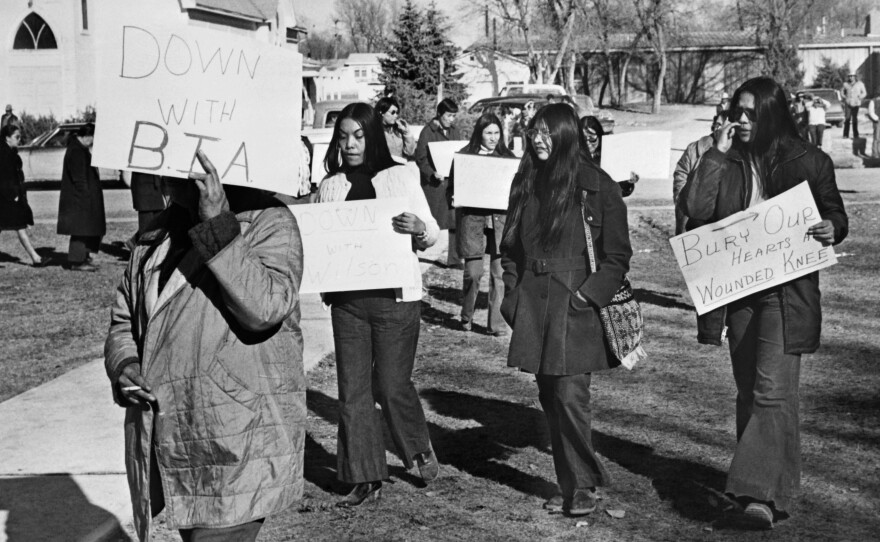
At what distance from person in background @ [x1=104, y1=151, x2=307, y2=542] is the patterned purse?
225 cm

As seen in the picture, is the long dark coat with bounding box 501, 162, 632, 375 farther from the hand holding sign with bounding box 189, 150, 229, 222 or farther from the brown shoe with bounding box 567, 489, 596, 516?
the hand holding sign with bounding box 189, 150, 229, 222

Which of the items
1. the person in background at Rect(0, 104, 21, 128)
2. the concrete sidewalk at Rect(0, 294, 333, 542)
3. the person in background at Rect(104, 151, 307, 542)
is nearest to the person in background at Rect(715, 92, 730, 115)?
the person in background at Rect(104, 151, 307, 542)

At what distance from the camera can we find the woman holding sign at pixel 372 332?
5793 mm

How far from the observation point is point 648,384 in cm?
841

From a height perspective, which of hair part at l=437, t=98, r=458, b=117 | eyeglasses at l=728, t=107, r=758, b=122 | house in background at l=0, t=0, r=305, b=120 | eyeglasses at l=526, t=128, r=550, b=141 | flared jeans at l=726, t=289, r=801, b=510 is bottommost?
flared jeans at l=726, t=289, r=801, b=510

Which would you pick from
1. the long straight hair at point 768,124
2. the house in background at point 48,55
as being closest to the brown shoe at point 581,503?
the long straight hair at point 768,124

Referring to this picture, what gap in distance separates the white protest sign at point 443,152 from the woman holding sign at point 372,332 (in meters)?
6.64

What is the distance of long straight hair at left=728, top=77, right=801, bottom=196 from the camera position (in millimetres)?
5211

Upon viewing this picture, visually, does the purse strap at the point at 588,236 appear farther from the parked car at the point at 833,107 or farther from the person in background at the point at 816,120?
the parked car at the point at 833,107

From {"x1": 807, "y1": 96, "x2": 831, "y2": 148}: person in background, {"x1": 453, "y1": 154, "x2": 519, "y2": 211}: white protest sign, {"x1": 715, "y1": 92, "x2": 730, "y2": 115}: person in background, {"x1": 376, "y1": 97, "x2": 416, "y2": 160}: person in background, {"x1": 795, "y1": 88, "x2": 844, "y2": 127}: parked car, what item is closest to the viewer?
{"x1": 715, "y1": 92, "x2": 730, "y2": 115}: person in background

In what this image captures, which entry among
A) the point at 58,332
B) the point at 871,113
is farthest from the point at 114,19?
the point at 871,113

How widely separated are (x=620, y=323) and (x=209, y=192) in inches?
104

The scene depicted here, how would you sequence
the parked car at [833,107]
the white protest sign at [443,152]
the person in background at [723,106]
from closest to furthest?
1. the person in background at [723,106]
2. the white protest sign at [443,152]
3. the parked car at [833,107]

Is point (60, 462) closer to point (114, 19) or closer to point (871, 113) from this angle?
point (114, 19)
